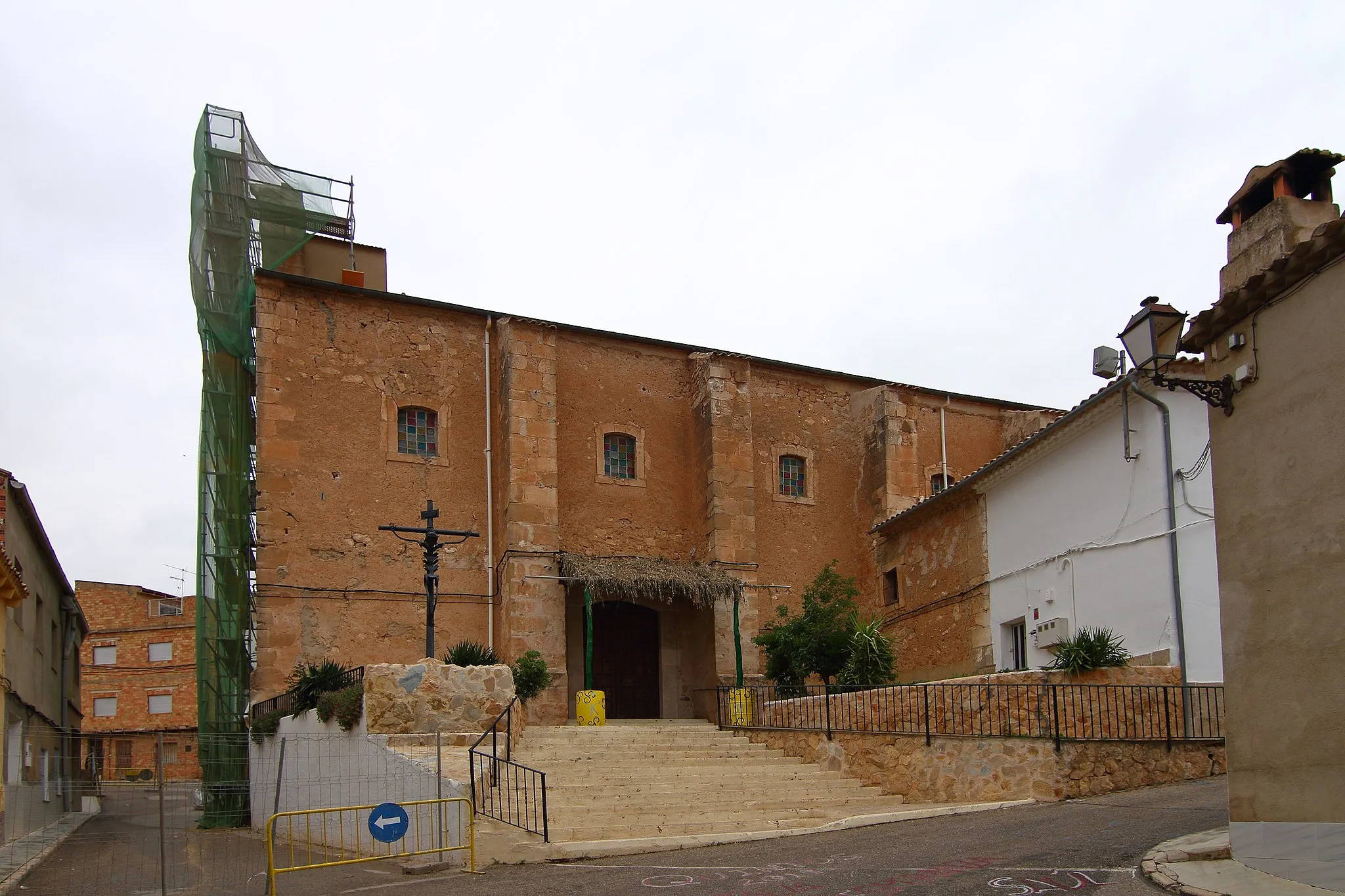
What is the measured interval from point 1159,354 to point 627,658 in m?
15.2

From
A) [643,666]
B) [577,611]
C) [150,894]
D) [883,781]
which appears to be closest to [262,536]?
[577,611]

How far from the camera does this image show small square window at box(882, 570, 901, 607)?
79.7 feet

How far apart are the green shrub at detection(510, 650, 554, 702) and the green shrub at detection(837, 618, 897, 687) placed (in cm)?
486

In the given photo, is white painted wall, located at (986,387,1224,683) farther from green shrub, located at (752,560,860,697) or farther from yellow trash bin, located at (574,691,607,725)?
yellow trash bin, located at (574,691,607,725)

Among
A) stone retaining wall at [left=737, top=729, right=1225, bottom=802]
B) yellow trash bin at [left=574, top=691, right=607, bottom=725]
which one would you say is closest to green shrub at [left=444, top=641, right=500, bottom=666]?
yellow trash bin at [left=574, top=691, right=607, bottom=725]

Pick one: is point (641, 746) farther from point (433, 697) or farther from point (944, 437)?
point (944, 437)

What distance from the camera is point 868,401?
25703 mm

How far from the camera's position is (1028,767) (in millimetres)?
13695

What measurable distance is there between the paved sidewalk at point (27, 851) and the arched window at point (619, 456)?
1090cm

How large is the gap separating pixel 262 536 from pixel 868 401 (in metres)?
12.7

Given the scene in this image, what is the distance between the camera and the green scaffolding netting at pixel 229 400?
21.2 metres

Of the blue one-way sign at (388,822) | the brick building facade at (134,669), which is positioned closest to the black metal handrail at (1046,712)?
the blue one-way sign at (388,822)

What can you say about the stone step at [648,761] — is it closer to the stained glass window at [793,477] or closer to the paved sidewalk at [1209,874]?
the paved sidewalk at [1209,874]

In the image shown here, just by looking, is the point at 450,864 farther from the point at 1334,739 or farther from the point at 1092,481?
the point at 1092,481
